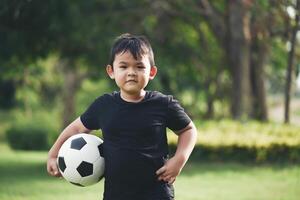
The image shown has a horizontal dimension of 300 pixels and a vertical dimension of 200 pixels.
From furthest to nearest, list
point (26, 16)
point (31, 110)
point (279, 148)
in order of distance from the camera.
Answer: point (31, 110) → point (279, 148) → point (26, 16)

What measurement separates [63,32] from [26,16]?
2.81 ft

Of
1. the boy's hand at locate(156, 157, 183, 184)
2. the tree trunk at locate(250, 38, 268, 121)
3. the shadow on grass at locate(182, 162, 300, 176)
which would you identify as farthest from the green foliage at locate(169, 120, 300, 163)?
the boy's hand at locate(156, 157, 183, 184)

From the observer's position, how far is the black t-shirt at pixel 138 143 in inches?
163

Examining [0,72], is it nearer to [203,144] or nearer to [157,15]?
[157,15]

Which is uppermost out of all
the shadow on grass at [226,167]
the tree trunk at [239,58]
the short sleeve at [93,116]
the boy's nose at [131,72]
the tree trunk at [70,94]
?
the boy's nose at [131,72]

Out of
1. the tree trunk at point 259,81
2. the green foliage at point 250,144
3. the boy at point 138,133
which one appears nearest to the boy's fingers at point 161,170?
the boy at point 138,133

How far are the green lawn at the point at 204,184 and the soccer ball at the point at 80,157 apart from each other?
4171 mm

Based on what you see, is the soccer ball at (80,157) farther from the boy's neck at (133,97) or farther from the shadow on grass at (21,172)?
the shadow on grass at (21,172)

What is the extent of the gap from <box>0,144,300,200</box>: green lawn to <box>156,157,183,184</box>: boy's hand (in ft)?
15.6

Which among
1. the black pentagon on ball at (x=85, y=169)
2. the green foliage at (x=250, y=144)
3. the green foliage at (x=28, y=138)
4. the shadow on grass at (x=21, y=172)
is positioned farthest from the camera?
the green foliage at (x=28, y=138)

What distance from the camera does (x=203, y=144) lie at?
14.3m

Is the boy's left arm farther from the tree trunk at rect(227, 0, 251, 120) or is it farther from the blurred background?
the tree trunk at rect(227, 0, 251, 120)

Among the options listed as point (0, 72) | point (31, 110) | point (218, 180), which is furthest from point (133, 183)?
point (31, 110)

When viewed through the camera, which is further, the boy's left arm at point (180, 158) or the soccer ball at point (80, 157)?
the soccer ball at point (80, 157)
